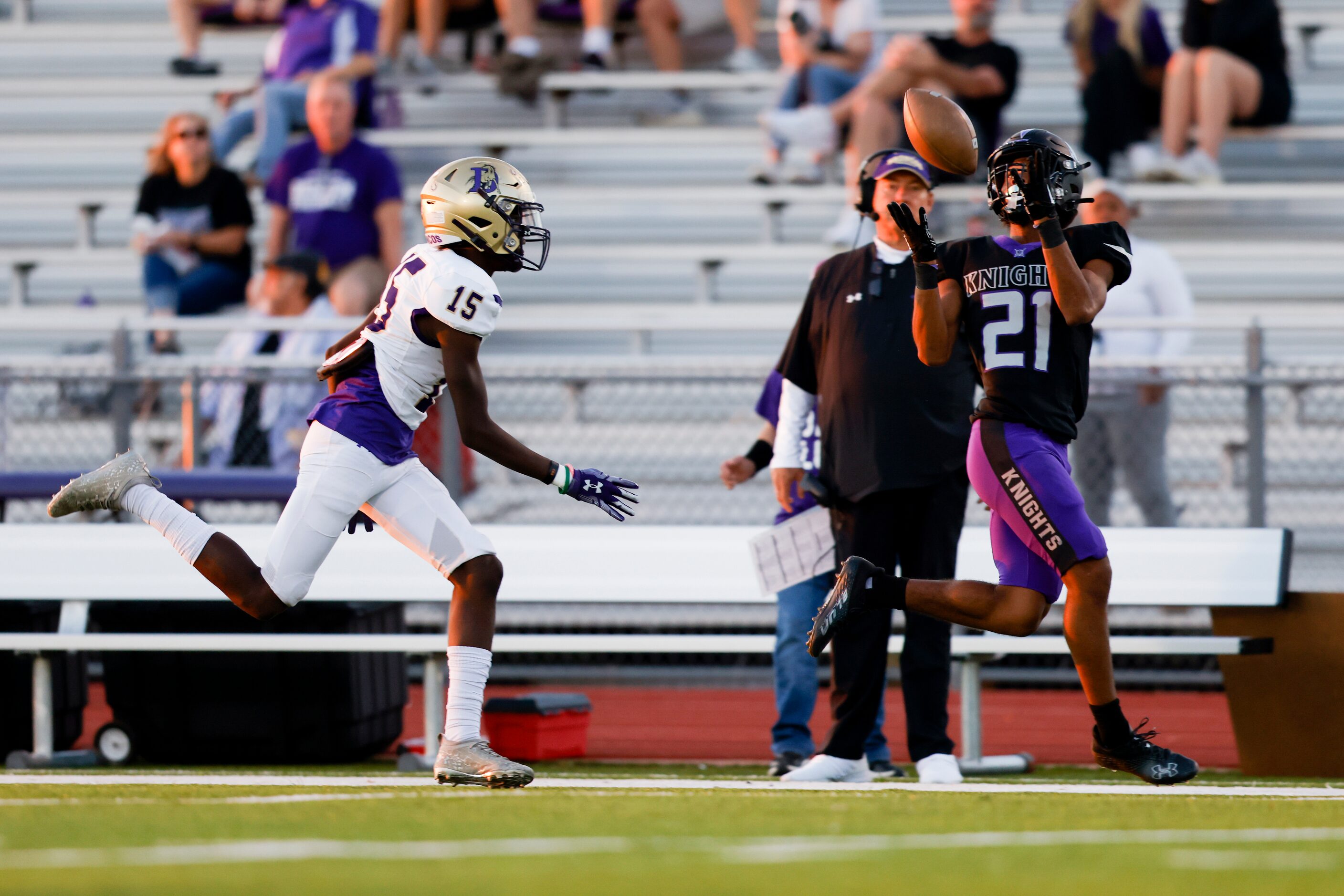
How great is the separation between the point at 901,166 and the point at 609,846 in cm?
292

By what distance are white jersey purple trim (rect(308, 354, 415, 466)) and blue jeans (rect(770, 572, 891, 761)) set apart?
160 cm

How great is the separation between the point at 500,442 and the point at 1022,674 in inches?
143

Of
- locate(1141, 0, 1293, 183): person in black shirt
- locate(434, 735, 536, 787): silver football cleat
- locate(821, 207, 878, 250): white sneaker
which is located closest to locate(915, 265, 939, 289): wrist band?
locate(434, 735, 536, 787): silver football cleat

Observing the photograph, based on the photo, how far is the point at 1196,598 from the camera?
612cm

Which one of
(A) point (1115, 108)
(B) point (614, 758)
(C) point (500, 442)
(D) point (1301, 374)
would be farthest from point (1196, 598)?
(A) point (1115, 108)

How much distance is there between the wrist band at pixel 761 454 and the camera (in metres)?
6.00

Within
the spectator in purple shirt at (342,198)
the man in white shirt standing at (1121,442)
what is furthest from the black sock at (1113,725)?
the spectator in purple shirt at (342,198)

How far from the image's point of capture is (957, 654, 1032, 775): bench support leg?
586 cm

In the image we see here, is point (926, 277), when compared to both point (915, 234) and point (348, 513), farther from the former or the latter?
point (348, 513)

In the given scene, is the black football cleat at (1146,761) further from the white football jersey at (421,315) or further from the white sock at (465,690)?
the white football jersey at (421,315)

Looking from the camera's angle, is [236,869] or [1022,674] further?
[1022,674]

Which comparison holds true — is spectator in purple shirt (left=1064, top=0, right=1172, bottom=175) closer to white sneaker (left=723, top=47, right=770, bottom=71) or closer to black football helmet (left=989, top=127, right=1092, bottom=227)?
white sneaker (left=723, top=47, right=770, bottom=71)

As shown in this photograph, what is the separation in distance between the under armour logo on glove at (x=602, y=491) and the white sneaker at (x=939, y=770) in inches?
53.0

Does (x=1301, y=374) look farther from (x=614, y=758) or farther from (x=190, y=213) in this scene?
(x=190, y=213)
